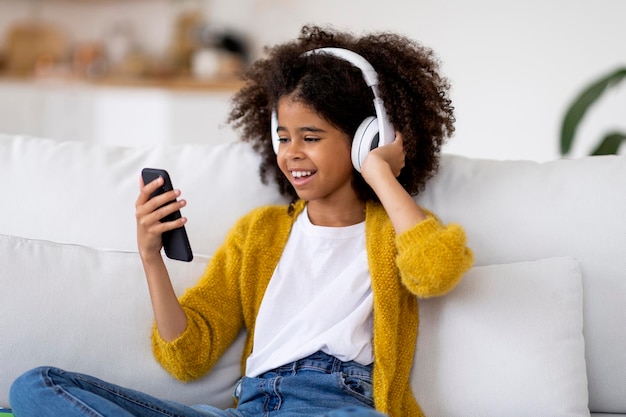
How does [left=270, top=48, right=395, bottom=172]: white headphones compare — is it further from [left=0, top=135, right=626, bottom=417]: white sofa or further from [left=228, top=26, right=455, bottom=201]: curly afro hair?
[left=0, top=135, right=626, bottom=417]: white sofa

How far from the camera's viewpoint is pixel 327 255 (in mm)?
1468

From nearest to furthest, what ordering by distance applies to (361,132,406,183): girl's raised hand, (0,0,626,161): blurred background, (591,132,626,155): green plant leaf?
(361,132,406,183): girl's raised hand
(591,132,626,155): green plant leaf
(0,0,626,161): blurred background

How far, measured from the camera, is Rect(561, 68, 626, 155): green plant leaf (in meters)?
2.12

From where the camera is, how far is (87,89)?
4.06m

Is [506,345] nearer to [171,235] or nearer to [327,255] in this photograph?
[327,255]

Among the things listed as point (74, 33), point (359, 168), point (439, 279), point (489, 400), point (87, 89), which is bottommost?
point (489, 400)

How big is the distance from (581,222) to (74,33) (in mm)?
3561

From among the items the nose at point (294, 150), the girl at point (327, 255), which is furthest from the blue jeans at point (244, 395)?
the nose at point (294, 150)

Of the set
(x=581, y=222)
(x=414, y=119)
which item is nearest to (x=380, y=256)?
(x=414, y=119)

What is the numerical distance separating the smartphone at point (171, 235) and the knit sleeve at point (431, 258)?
0.34 m

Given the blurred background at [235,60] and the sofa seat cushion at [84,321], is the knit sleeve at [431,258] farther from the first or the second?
the blurred background at [235,60]

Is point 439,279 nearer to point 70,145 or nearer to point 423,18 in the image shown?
point 70,145

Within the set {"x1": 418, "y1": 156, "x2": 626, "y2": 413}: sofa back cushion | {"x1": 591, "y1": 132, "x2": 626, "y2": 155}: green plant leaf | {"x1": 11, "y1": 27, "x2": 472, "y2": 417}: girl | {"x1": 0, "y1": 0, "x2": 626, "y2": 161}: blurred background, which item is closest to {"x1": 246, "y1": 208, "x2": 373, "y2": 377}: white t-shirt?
{"x1": 11, "y1": 27, "x2": 472, "y2": 417}: girl

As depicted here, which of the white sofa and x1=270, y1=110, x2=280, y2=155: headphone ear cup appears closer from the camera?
the white sofa
